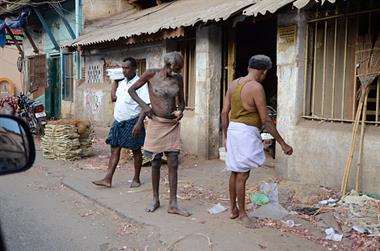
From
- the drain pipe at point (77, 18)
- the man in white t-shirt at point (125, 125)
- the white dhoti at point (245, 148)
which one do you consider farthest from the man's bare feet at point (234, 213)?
the drain pipe at point (77, 18)

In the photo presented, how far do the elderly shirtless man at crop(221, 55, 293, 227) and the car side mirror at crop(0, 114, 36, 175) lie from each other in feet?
9.03

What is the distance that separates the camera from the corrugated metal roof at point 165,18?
7.57 meters

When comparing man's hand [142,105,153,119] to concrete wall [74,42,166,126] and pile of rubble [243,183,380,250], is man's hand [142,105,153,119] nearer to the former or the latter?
pile of rubble [243,183,380,250]

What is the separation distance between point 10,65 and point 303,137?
22.1m

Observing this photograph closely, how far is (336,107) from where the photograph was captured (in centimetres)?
626

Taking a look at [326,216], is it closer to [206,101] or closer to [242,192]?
[242,192]

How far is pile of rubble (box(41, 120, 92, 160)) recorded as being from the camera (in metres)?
8.96

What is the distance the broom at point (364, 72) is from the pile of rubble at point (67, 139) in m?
5.23

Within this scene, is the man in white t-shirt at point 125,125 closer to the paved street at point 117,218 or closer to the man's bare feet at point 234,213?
the paved street at point 117,218

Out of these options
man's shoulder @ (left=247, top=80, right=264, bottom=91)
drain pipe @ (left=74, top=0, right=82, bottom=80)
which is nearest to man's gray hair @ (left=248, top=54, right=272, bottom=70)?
man's shoulder @ (left=247, top=80, right=264, bottom=91)

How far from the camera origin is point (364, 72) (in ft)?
18.0

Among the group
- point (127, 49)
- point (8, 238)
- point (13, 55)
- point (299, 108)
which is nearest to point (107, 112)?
point (127, 49)

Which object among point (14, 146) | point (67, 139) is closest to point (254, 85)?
point (14, 146)

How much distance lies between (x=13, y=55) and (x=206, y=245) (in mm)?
23501
